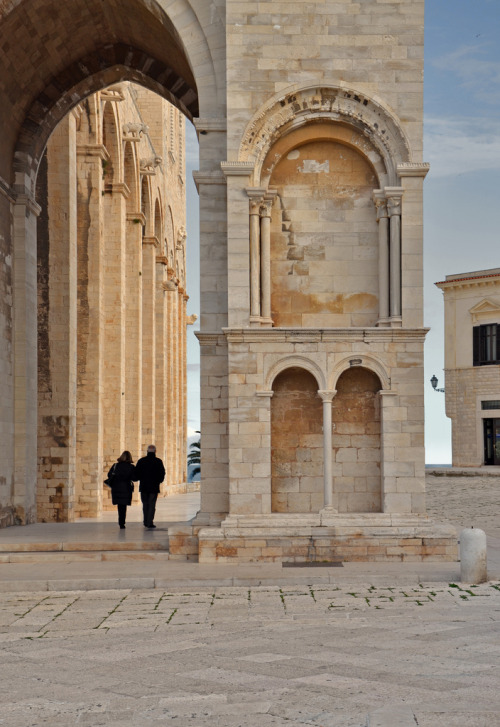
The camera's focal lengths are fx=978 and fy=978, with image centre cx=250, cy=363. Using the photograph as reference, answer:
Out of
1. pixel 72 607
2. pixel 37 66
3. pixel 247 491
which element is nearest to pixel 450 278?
pixel 37 66

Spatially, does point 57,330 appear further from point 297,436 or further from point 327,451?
point 327,451

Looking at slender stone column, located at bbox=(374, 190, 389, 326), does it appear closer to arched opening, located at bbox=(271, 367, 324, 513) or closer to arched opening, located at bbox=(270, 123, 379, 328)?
arched opening, located at bbox=(270, 123, 379, 328)

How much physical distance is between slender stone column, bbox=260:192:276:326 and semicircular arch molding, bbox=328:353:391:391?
1235 millimetres

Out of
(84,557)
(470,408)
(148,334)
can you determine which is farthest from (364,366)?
(470,408)

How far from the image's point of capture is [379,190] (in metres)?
14.9

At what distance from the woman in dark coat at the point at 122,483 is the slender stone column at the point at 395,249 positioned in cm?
600

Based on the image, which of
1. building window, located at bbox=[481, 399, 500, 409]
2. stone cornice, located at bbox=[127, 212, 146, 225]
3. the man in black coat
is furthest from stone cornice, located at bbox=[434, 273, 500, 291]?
the man in black coat

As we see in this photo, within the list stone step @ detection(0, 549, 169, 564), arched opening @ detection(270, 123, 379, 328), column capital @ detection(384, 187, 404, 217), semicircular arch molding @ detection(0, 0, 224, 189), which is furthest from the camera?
semicircular arch molding @ detection(0, 0, 224, 189)

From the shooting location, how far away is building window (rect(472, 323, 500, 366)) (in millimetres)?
46375

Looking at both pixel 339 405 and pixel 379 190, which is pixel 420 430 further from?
pixel 379 190

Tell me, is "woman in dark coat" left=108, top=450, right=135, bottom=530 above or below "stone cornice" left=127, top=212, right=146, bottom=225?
below

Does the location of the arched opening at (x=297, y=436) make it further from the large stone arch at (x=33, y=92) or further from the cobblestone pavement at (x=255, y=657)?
the large stone arch at (x=33, y=92)

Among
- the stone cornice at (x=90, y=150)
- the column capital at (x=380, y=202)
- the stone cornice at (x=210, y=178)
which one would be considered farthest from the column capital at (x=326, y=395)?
the stone cornice at (x=90, y=150)

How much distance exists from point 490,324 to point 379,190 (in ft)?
109
